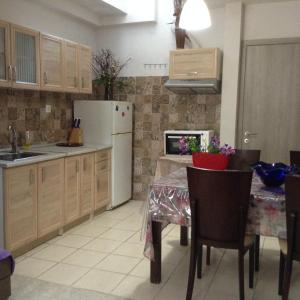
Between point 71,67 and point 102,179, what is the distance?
141 centimetres

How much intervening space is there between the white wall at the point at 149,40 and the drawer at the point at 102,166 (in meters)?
1.42

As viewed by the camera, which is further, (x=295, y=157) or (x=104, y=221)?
(x=104, y=221)

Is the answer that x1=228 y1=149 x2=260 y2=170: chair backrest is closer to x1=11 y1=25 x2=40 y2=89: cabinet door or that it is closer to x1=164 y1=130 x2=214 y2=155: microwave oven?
x1=164 y1=130 x2=214 y2=155: microwave oven

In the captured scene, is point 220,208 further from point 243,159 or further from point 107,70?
point 107,70

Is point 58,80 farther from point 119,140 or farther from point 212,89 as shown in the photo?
point 212,89

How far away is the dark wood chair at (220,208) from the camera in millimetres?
2162

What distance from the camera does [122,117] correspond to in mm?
4746

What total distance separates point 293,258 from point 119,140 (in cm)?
302

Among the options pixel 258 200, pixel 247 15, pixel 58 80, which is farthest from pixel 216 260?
pixel 247 15

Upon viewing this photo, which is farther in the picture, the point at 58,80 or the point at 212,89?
the point at 212,89

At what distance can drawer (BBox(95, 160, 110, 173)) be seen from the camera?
4.38 meters

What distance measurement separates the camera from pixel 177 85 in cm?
437

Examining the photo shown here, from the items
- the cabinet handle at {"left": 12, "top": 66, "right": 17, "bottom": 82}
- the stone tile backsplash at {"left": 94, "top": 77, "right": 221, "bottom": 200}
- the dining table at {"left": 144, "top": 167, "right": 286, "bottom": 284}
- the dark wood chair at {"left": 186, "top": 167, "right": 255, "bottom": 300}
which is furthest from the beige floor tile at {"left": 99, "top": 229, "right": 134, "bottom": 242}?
the cabinet handle at {"left": 12, "top": 66, "right": 17, "bottom": 82}

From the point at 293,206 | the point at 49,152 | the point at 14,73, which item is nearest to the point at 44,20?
the point at 14,73
